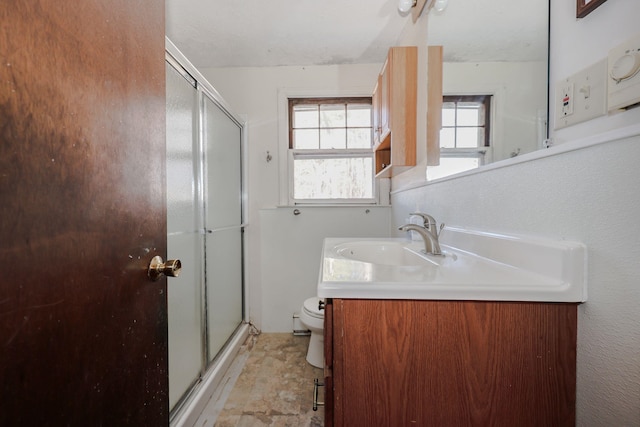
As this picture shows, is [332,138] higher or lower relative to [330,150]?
higher

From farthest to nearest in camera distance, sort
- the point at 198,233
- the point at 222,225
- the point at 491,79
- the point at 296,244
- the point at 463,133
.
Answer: the point at 296,244 < the point at 222,225 < the point at 198,233 < the point at 463,133 < the point at 491,79

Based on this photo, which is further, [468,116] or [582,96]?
[468,116]

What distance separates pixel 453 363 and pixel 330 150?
191 cm

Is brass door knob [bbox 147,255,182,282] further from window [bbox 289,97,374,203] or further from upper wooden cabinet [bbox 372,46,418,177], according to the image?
window [bbox 289,97,374,203]

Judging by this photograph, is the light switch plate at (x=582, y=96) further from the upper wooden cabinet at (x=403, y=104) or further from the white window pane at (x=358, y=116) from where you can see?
the white window pane at (x=358, y=116)

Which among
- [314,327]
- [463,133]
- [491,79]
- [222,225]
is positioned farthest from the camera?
[222,225]

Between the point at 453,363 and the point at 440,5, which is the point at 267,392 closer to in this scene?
the point at 453,363

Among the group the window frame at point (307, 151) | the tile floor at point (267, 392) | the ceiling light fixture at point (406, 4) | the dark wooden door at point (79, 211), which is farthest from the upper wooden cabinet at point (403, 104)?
the tile floor at point (267, 392)

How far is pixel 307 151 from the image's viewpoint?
228 cm

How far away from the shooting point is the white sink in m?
0.57

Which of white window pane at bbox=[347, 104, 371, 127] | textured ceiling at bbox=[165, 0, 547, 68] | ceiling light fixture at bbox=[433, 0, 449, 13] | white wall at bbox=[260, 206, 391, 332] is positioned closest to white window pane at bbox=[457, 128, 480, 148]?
textured ceiling at bbox=[165, 0, 547, 68]

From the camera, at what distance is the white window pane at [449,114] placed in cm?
125

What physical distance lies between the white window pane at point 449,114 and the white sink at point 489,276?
0.64 meters

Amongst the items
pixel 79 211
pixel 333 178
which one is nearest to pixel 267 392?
pixel 79 211
